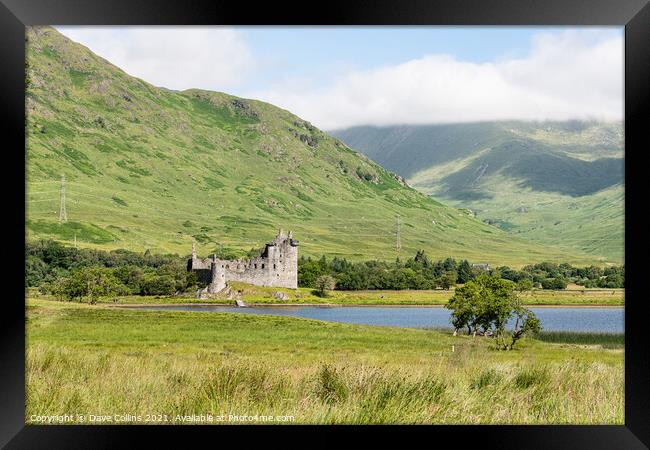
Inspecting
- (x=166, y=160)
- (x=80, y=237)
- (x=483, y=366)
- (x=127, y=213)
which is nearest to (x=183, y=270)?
(x=80, y=237)

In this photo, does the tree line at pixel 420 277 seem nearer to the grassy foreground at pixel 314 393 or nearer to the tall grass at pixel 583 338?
the tall grass at pixel 583 338

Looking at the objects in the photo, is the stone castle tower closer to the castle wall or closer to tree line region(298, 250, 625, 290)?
the castle wall

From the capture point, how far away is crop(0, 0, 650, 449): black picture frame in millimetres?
6055

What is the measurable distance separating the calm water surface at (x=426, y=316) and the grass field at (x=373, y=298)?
116cm

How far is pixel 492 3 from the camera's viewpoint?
609 cm

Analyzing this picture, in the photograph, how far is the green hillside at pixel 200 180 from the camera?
98.6 meters

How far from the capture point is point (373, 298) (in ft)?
162

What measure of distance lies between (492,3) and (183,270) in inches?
1919

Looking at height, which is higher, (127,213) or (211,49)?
(211,49)

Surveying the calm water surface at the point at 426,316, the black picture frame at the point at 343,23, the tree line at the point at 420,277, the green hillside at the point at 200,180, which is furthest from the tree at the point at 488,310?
the green hillside at the point at 200,180

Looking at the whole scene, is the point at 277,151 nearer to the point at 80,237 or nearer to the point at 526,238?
the point at 526,238

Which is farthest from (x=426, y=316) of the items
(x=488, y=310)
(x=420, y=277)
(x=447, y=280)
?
(x=420, y=277)

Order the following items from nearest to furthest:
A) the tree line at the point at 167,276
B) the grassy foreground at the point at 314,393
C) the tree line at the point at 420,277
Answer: the grassy foreground at the point at 314,393, the tree line at the point at 167,276, the tree line at the point at 420,277

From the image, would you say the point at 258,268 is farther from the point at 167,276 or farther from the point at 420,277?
the point at 420,277
